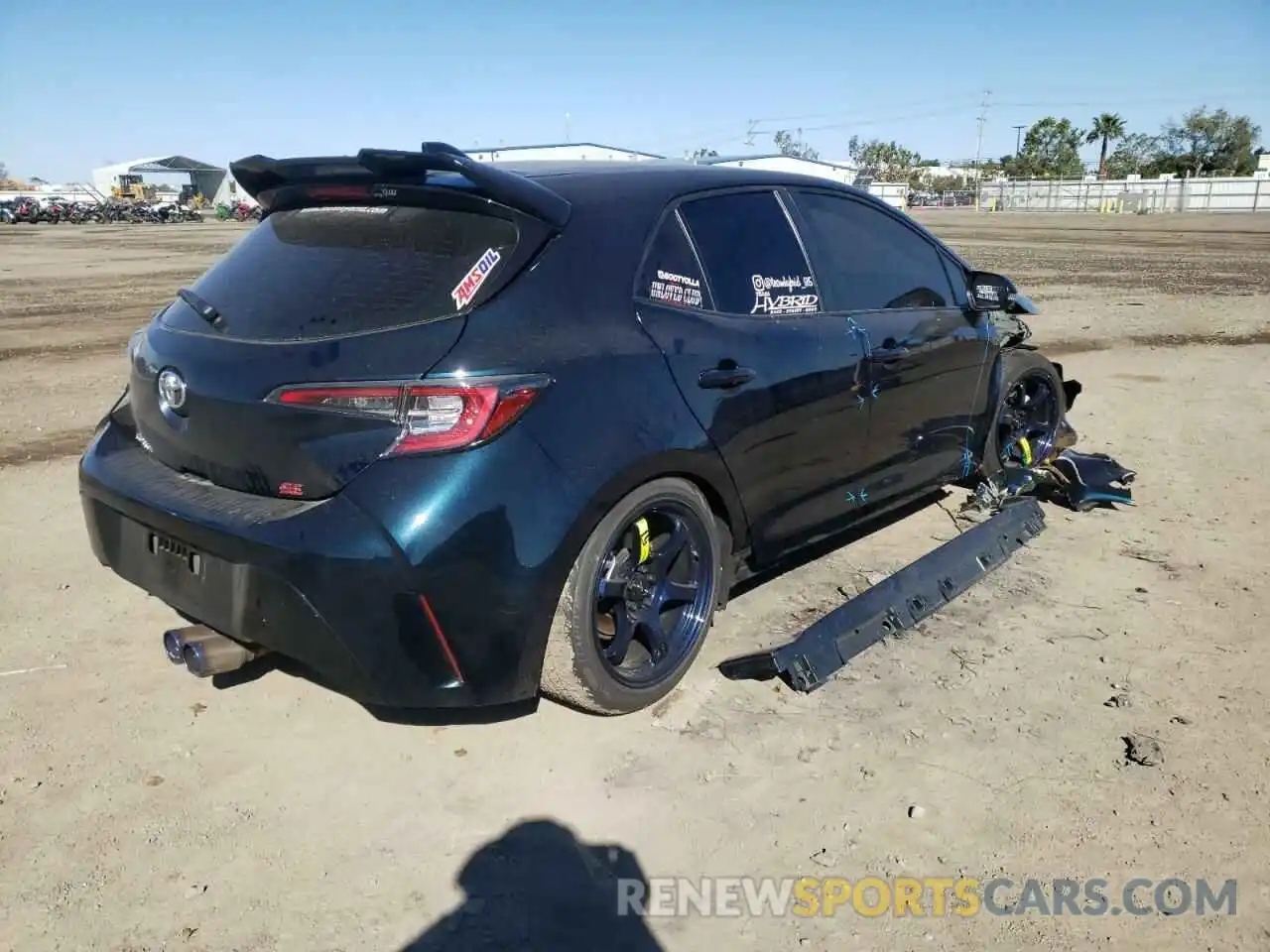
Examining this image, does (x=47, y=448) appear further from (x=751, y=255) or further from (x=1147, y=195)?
(x=1147, y=195)

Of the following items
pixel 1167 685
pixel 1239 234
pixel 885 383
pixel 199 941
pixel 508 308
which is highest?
pixel 1239 234

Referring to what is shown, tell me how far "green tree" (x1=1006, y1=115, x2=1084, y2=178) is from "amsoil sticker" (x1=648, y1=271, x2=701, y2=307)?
103 meters

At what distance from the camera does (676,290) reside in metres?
3.06

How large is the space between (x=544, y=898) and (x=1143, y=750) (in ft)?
6.18

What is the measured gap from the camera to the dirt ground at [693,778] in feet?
7.51

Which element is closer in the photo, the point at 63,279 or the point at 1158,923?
the point at 1158,923

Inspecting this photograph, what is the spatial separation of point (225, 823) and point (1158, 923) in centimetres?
239

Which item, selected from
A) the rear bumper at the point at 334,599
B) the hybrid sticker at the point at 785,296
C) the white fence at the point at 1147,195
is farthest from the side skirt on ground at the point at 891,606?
the white fence at the point at 1147,195

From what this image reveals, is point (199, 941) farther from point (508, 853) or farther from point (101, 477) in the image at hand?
point (101, 477)

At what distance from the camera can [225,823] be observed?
261 cm

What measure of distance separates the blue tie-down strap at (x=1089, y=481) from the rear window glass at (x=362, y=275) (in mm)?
3675

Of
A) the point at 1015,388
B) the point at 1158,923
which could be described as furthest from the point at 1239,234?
the point at 1158,923

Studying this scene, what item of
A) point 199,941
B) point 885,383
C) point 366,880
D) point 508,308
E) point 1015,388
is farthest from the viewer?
point 1015,388

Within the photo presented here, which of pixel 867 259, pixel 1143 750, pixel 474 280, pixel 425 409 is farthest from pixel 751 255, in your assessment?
pixel 1143 750
